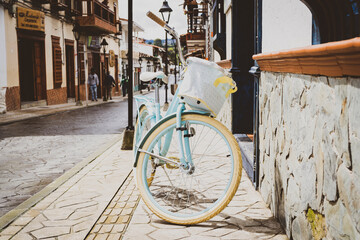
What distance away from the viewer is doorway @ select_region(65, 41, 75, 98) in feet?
75.4

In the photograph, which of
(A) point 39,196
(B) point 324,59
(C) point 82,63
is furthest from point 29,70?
(B) point 324,59

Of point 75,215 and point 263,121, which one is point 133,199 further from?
point 263,121

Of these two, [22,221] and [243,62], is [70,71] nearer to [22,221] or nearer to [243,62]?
[243,62]

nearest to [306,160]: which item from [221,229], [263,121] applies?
[221,229]

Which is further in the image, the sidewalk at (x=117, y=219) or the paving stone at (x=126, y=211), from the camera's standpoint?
the paving stone at (x=126, y=211)

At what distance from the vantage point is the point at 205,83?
306 centimetres

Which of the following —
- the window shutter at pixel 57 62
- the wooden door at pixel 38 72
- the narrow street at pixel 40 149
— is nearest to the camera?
the narrow street at pixel 40 149

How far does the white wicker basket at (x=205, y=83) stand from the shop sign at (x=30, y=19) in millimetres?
14756

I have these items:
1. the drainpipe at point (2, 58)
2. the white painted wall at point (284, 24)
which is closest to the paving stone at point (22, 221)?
the white painted wall at point (284, 24)

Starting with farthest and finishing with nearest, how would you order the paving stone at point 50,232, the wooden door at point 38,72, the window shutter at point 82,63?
the window shutter at point 82,63 → the wooden door at point 38,72 → the paving stone at point 50,232

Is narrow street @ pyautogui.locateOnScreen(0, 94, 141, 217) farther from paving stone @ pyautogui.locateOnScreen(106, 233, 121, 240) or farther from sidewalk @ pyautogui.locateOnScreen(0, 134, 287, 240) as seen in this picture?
paving stone @ pyautogui.locateOnScreen(106, 233, 121, 240)

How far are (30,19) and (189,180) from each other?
14795 mm

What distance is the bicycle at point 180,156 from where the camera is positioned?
311cm

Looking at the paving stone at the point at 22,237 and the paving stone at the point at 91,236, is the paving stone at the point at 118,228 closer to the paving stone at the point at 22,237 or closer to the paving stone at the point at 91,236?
the paving stone at the point at 91,236
